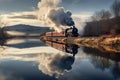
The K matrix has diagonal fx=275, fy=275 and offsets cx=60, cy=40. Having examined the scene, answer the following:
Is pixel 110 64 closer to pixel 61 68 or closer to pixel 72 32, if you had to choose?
pixel 61 68

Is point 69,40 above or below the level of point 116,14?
below

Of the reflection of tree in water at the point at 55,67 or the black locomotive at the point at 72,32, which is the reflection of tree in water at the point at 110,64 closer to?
the reflection of tree in water at the point at 55,67

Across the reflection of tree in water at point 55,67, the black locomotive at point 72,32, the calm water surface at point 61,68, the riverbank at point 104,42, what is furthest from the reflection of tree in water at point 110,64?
the black locomotive at point 72,32

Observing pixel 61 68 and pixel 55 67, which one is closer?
pixel 61 68

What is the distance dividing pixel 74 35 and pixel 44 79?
88.4m

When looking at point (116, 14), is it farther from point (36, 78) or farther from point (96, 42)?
point (36, 78)

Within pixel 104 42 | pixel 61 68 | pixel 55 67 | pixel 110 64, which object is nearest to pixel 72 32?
pixel 104 42

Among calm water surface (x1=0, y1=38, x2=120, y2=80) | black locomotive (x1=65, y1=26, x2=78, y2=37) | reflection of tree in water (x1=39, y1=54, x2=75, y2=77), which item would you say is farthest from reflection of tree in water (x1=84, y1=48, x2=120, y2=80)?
black locomotive (x1=65, y1=26, x2=78, y2=37)

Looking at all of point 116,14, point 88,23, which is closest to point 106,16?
point 88,23

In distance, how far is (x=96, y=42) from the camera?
3014 inches

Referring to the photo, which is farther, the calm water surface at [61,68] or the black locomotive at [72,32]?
the black locomotive at [72,32]

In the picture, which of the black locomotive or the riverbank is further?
the black locomotive

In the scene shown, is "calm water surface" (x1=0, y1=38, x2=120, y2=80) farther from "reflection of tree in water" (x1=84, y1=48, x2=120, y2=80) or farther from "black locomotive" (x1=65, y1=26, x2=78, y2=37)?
"black locomotive" (x1=65, y1=26, x2=78, y2=37)

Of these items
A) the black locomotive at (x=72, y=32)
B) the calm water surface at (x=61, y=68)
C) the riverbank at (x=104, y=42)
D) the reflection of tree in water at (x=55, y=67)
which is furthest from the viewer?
the black locomotive at (x=72, y=32)
